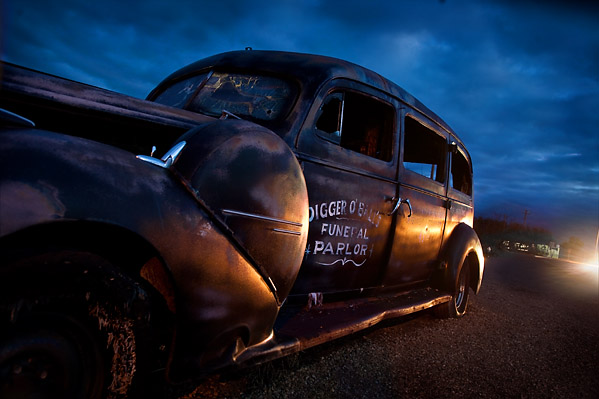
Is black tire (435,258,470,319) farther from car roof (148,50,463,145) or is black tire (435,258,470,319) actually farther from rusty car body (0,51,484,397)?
car roof (148,50,463,145)

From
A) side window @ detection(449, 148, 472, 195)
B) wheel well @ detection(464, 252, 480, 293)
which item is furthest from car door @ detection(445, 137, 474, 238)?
wheel well @ detection(464, 252, 480, 293)

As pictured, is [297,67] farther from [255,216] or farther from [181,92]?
[255,216]

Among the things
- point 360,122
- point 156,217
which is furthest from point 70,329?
point 360,122

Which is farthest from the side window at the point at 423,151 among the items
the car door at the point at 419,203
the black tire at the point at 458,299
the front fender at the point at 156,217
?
the front fender at the point at 156,217

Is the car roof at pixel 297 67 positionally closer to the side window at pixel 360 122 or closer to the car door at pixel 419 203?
the side window at pixel 360 122

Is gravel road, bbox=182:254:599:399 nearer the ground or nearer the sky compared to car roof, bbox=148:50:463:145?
nearer the ground

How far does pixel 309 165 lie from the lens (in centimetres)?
221

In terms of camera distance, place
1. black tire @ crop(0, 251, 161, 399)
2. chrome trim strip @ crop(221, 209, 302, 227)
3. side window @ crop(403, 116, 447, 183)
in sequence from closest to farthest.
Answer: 1. black tire @ crop(0, 251, 161, 399)
2. chrome trim strip @ crop(221, 209, 302, 227)
3. side window @ crop(403, 116, 447, 183)

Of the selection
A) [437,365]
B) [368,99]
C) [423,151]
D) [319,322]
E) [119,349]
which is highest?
[368,99]

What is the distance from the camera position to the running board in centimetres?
163

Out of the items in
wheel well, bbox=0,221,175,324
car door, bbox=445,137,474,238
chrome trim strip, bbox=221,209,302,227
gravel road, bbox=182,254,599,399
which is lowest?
gravel road, bbox=182,254,599,399

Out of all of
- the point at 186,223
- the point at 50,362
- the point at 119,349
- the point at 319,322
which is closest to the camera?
the point at 50,362

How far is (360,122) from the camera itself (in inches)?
120

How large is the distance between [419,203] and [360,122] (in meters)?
0.98
